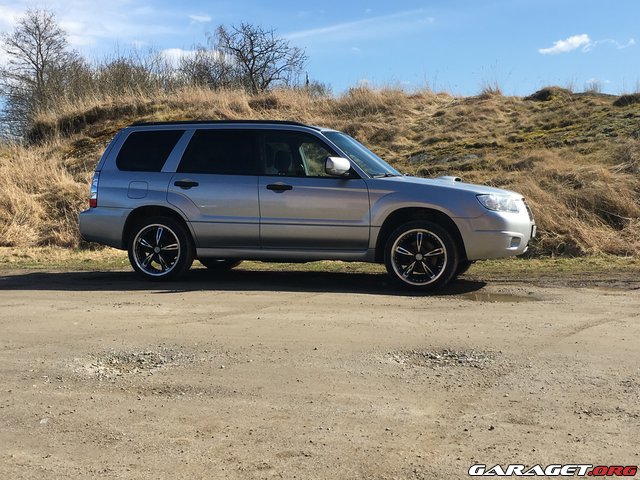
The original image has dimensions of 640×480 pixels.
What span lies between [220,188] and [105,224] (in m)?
1.61

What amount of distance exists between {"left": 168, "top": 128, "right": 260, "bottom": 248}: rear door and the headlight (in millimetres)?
2662

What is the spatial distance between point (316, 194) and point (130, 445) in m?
5.02

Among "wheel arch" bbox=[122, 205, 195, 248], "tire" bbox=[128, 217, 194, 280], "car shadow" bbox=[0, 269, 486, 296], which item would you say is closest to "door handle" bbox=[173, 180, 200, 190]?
"wheel arch" bbox=[122, 205, 195, 248]

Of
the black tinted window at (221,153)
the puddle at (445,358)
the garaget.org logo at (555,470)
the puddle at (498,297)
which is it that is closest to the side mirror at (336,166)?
the black tinted window at (221,153)

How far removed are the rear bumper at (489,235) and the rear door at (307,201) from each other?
1.15 m

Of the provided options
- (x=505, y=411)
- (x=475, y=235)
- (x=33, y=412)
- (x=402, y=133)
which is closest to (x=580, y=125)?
(x=402, y=133)

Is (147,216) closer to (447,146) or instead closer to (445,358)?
(445,358)

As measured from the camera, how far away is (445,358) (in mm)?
5273

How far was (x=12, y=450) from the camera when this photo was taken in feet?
12.5

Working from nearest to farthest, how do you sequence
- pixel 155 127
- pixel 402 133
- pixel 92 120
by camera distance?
pixel 155 127
pixel 402 133
pixel 92 120

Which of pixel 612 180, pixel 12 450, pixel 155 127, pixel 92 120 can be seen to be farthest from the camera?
pixel 92 120

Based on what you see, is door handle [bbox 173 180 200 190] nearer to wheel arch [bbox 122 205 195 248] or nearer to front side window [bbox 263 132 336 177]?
wheel arch [bbox 122 205 195 248]

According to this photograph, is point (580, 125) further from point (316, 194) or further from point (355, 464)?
point (355, 464)

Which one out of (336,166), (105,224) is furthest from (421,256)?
(105,224)
